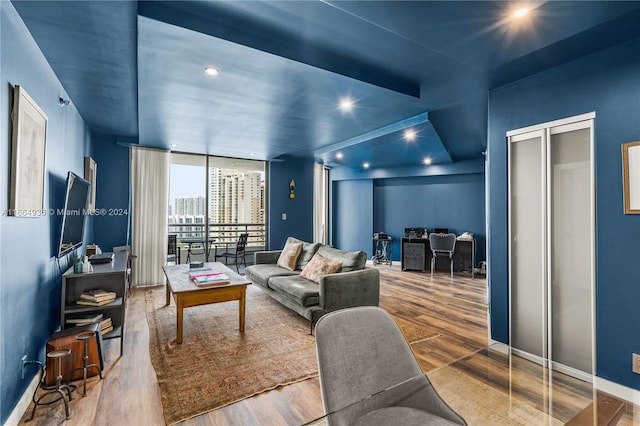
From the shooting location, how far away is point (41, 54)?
2.35 meters

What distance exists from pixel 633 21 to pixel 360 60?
1.75 m

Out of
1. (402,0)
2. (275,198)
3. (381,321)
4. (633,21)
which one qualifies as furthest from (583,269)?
(275,198)

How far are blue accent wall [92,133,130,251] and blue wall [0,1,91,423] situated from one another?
209cm

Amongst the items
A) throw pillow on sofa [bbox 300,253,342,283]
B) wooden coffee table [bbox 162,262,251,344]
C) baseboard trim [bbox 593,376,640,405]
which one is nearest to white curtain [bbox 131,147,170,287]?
wooden coffee table [bbox 162,262,251,344]

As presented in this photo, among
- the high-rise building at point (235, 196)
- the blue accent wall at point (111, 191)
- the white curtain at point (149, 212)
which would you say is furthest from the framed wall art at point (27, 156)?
the high-rise building at point (235, 196)

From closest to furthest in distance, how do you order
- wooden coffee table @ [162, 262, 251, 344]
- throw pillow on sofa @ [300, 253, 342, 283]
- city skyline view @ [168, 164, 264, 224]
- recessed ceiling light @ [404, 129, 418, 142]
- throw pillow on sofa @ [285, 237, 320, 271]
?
1. wooden coffee table @ [162, 262, 251, 344]
2. throw pillow on sofa @ [300, 253, 342, 283]
3. recessed ceiling light @ [404, 129, 418, 142]
4. throw pillow on sofa @ [285, 237, 320, 271]
5. city skyline view @ [168, 164, 264, 224]

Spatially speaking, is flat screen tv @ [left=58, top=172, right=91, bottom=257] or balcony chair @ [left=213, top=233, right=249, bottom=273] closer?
flat screen tv @ [left=58, top=172, right=91, bottom=257]

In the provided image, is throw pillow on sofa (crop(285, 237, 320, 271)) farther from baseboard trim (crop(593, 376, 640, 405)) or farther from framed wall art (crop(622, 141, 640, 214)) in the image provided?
framed wall art (crop(622, 141, 640, 214))

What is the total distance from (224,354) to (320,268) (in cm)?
151

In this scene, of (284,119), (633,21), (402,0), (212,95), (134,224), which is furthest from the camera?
(134,224)

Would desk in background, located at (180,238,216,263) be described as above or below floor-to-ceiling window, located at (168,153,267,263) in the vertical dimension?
below

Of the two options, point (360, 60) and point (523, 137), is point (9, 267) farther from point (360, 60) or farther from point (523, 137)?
Result: point (523, 137)

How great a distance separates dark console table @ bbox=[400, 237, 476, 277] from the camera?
6758 millimetres

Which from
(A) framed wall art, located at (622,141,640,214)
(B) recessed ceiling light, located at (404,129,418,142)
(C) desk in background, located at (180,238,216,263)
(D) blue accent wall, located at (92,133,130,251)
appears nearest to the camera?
(A) framed wall art, located at (622,141,640,214)
